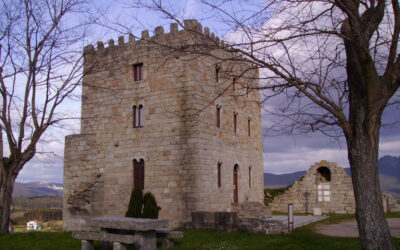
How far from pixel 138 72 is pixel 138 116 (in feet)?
6.84

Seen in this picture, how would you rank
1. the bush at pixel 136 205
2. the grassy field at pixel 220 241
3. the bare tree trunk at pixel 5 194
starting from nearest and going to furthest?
1. the grassy field at pixel 220 241
2. the bare tree trunk at pixel 5 194
3. the bush at pixel 136 205

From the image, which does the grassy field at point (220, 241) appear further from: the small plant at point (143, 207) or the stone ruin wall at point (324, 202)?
the stone ruin wall at point (324, 202)

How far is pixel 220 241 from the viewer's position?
11688 mm

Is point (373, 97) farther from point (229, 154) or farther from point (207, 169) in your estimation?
point (229, 154)

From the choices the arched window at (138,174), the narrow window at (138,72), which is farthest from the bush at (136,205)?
the narrow window at (138,72)

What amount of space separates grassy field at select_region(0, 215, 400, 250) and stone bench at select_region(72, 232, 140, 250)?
2.93ft

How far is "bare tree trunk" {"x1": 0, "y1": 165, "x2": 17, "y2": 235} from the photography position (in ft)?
46.6

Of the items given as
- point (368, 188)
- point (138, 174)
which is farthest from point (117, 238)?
point (138, 174)

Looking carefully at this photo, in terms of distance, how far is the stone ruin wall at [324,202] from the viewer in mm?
25266

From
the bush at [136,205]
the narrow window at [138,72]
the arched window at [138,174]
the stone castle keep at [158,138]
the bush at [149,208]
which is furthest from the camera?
the narrow window at [138,72]

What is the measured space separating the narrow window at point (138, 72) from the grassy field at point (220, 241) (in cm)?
802

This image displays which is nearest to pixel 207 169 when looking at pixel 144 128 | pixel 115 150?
pixel 144 128

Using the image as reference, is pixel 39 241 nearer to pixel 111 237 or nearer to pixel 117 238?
pixel 111 237

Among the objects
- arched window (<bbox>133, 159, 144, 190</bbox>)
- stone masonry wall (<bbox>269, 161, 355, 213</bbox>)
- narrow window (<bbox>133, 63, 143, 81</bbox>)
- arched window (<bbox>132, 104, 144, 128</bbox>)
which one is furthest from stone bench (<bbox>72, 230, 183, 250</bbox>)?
stone masonry wall (<bbox>269, 161, 355, 213</bbox>)
